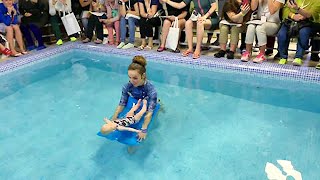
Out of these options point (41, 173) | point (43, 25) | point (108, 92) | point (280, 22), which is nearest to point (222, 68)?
point (280, 22)

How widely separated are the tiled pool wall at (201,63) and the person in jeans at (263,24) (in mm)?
242

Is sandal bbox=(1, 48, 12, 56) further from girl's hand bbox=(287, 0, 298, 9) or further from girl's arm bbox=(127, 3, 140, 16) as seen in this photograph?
girl's hand bbox=(287, 0, 298, 9)

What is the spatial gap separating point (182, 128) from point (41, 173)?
5.27 feet

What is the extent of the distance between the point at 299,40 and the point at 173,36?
218cm

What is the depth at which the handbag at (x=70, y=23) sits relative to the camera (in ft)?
22.5

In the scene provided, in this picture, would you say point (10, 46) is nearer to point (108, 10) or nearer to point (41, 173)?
point (108, 10)

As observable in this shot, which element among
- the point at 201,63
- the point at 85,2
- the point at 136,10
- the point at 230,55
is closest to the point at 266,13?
the point at 230,55

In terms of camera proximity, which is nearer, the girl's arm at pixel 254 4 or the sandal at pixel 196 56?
the girl's arm at pixel 254 4

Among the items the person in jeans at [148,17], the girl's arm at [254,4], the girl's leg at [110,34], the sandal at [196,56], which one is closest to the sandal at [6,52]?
the girl's leg at [110,34]

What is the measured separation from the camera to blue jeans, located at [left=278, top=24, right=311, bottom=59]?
477cm

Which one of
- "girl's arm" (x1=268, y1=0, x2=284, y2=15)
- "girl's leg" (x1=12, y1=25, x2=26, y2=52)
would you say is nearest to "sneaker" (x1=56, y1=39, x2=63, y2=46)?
"girl's leg" (x1=12, y1=25, x2=26, y2=52)

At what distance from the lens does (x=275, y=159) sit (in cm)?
309

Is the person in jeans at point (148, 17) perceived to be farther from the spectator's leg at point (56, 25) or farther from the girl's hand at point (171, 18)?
the spectator's leg at point (56, 25)

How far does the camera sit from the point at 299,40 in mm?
4891
